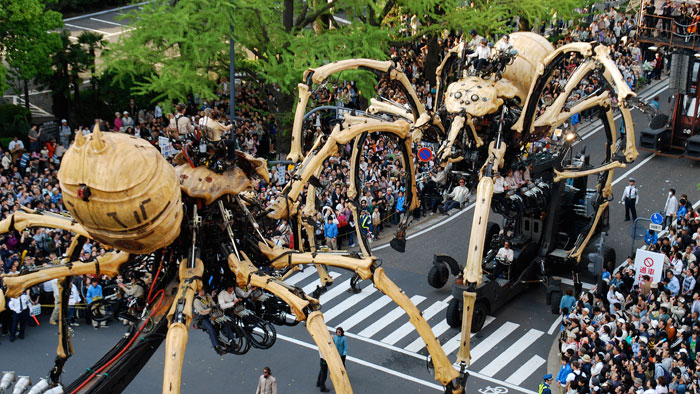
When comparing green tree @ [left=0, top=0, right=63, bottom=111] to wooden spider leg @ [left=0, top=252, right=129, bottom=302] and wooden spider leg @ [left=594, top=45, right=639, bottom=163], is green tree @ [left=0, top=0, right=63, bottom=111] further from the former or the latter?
wooden spider leg @ [left=594, top=45, right=639, bottom=163]

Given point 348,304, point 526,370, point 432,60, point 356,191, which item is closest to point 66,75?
point 432,60

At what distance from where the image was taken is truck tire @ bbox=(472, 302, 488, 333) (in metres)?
26.8

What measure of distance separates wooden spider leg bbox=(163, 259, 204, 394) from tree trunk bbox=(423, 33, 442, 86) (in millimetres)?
27999

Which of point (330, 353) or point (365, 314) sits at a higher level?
point (330, 353)

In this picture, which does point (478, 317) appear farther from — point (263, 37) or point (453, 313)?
point (263, 37)

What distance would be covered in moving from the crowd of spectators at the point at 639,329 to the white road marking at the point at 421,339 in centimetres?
337

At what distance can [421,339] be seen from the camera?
2664 centimetres

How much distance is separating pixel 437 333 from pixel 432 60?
1986 centimetres

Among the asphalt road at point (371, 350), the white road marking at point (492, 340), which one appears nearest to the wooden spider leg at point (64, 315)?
the asphalt road at point (371, 350)

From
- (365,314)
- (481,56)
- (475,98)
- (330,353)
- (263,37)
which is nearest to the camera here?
(330,353)

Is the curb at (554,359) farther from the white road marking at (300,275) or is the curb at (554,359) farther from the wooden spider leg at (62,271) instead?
the wooden spider leg at (62,271)

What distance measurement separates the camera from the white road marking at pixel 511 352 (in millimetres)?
25172

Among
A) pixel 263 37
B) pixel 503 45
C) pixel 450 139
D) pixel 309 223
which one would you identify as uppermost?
pixel 503 45

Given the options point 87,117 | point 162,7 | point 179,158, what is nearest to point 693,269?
point 179,158
